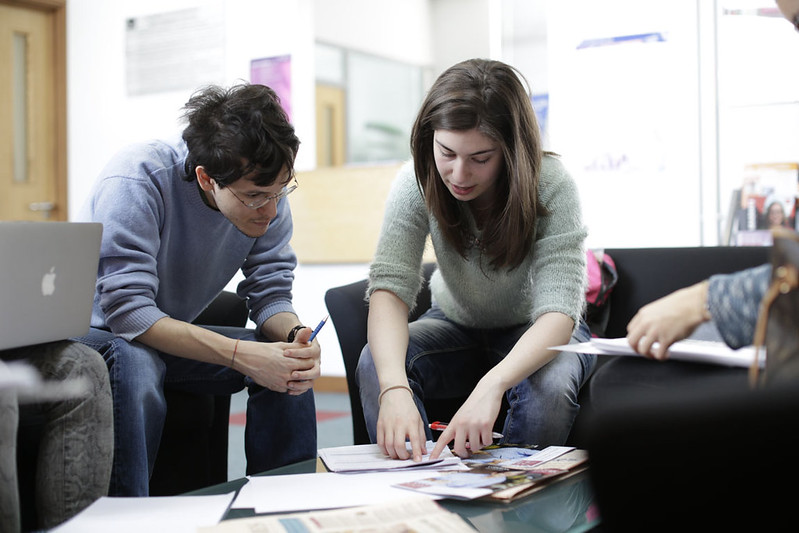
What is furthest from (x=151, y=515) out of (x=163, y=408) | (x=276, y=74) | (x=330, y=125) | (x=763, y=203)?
(x=330, y=125)

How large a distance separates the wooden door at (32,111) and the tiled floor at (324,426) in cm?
195

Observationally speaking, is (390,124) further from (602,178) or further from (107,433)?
(107,433)

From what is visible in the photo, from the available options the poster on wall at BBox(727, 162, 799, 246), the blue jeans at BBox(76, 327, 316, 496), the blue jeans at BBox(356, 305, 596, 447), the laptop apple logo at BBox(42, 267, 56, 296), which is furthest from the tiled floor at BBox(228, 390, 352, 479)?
the poster on wall at BBox(727, 162, 799, 246)

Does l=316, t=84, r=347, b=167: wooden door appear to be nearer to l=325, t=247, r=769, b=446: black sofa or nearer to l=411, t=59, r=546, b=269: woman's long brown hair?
l=325, t=247, r=769, b=446: black sofa

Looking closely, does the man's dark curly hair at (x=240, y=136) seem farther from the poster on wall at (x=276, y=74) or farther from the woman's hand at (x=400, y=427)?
the poster on wall at (x=276, y=74)

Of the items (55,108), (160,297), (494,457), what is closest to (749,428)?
(494,457)

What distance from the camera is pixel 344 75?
15.2ft

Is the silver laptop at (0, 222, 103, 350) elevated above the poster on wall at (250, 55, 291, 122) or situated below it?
below

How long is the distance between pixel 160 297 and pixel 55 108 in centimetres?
338

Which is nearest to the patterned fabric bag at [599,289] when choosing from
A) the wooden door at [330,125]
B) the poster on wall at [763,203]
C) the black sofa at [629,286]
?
the black sofa at [629,286]

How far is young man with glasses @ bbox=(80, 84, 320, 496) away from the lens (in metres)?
1.40

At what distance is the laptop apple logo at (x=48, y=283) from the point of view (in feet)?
3.89

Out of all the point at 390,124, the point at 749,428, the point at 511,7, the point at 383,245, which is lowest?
the point at 749,428

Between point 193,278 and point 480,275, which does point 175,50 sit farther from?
point 480,275
